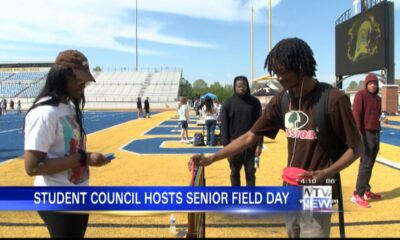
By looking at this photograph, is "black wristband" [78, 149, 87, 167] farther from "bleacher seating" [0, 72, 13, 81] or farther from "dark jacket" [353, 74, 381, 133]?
"bleacher seating" [0, 72, 13, 81]

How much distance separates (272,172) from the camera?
8.61 m

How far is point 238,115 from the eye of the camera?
5.92 m

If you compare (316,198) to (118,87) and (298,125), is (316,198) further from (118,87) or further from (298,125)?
(118,87)

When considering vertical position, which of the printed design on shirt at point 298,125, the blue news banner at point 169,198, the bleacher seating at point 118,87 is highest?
the bleacher seating at point 118,87

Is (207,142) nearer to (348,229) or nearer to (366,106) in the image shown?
(366,106)

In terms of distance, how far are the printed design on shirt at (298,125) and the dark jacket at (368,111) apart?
386 cm

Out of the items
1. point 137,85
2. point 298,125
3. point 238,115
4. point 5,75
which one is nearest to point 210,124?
point 238,115

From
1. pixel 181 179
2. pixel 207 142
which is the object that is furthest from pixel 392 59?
pixel 181 179

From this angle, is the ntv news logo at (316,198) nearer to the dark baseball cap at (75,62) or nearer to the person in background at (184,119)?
the dark baseball cap at (75,62)

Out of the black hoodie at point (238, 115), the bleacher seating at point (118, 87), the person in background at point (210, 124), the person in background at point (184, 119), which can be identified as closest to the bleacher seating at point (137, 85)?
the bleacher seating at point (118, 87)

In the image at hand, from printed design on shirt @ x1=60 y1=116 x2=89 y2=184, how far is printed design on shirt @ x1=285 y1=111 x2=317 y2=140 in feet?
4.29

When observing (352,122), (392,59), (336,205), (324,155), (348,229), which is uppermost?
(392,59)

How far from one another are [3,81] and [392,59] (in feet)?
240

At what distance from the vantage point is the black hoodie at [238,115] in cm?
589
